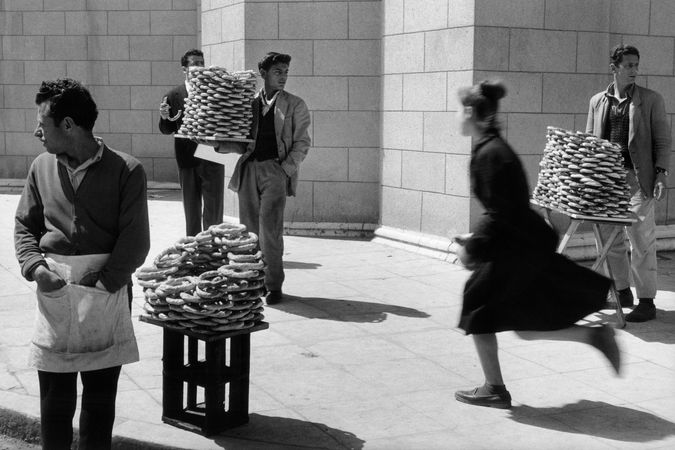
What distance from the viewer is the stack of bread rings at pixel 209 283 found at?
520cm

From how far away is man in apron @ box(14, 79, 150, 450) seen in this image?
4426 millimetres

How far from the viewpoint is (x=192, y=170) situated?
9.73 m

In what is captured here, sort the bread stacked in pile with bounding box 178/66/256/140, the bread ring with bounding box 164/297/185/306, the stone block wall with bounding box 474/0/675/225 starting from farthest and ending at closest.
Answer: the stone block wall with bounding box 474/0/675/225 < the bread stacked in pile with bounding box 178/66/256/140 < the bread ring with bounding box 164/297/185/306

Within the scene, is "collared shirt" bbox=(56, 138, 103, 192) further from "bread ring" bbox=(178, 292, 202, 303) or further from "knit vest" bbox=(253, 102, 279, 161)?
"knit vest" bbox=(253, 102, 279, 161)

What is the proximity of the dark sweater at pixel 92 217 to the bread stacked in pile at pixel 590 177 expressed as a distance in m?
3.81

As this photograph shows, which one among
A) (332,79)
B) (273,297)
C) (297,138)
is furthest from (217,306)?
(332,79)

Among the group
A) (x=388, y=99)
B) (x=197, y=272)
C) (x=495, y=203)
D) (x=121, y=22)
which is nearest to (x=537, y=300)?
(x=495, y=203)

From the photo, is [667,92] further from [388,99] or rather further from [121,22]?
[121,22]

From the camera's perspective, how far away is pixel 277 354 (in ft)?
22.3

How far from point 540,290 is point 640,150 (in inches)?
116

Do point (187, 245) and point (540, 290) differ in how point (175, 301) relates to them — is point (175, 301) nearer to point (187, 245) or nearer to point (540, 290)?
point (187, 245)

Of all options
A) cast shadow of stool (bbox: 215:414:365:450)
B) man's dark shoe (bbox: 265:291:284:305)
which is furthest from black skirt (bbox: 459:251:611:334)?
man's dark shoe (bbox: 265:291:284:305)

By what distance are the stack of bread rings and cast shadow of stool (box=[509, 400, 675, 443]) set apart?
1.59 meters

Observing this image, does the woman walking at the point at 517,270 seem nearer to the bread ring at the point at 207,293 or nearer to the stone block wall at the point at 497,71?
the bread ring at the point at 207,293
